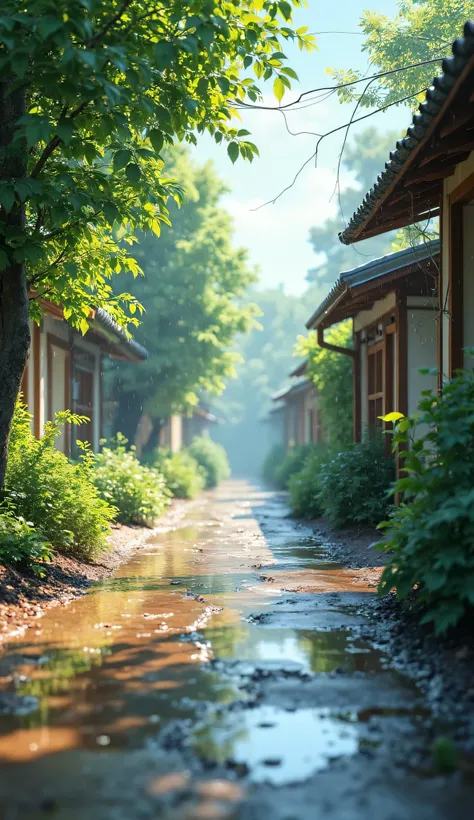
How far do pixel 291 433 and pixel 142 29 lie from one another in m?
31.4

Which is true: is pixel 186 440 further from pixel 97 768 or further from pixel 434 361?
pixel 97 768

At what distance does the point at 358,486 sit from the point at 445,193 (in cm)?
482

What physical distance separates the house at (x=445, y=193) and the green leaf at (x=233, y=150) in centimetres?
126

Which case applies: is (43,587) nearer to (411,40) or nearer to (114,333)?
(114,333)

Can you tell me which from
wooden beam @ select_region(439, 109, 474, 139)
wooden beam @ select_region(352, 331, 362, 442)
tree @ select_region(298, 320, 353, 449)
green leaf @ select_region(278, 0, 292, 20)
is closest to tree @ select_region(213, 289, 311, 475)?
tree @ select_region(298, 320, 353, 449)

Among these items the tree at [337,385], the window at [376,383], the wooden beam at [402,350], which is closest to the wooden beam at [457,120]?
the wooden beam at [402,350]

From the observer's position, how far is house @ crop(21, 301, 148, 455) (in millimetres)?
11422

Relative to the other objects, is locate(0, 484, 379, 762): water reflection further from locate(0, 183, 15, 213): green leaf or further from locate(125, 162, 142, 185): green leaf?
locate(125, 162, 142, 185): green leaf

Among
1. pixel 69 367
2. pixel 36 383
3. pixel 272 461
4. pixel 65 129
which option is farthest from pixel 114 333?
pixel 272 461

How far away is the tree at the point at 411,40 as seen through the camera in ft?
52.5

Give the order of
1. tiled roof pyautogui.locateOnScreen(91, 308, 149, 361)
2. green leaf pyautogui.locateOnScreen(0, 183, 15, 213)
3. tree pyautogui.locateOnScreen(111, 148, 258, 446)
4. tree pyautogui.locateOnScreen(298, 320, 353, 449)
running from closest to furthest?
green leaf pyautogui.locateOnScreen(0, 183, 15, 213) → tiled roof pyautogui.locateOnScreen(91, 308, 149, 361) → tree pyautogui.locateOnScreen(298, 320, 353, 449) → tree pyautogui.locateOnScreen(111, 148, 258, 446)

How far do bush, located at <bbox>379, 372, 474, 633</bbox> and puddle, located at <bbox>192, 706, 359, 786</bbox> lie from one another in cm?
105

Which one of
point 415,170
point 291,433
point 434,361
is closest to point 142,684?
point 415,170

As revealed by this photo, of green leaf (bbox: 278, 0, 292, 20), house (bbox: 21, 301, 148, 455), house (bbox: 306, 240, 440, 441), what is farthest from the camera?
house (bbox: 21, 301, 148, 455)
